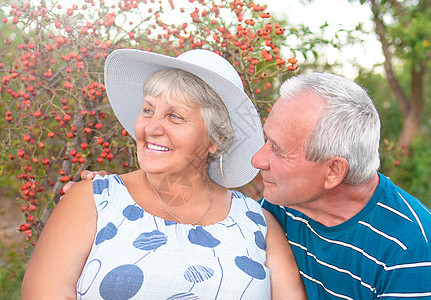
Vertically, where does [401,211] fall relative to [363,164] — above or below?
below

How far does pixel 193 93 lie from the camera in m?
2.17

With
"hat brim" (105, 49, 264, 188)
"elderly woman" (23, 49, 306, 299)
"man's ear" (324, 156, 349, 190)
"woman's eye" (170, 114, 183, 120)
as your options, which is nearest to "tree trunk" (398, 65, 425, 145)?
"hat brim" (105, 49, 264, 188)

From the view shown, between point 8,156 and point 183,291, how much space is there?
3.92 ft

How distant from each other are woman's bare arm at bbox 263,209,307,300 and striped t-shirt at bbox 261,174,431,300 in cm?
5

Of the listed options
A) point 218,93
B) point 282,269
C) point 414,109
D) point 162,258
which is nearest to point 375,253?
point 282,269

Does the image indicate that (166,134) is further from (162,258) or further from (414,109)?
(414,109)

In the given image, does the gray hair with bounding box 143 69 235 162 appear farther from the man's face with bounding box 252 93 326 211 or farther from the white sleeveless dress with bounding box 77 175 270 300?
the white sleeveless dress with bounding box 77 175 270 300

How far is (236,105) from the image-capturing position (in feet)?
7.62

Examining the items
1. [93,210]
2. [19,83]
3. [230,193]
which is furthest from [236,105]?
[19,83]

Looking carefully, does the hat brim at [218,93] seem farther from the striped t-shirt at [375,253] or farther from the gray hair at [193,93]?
the striped t-shirt at [375,253]

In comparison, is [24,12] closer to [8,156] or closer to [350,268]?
[8,156]

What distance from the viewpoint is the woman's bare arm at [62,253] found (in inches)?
71.2

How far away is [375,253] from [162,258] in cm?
86

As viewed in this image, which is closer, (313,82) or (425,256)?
(425,256)
